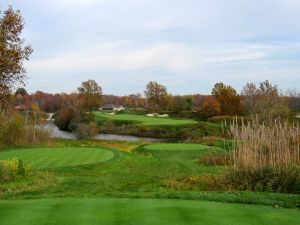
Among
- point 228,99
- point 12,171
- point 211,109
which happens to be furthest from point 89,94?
point 12,171

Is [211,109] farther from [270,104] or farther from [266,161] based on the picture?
[266,161]

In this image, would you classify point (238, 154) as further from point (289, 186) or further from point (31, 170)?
point (31, 170)

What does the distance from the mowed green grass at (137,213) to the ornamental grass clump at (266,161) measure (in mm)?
3403

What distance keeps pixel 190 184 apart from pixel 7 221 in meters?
7.15

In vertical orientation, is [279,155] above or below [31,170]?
above

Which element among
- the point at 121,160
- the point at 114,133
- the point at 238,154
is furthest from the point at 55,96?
the point at 238,154

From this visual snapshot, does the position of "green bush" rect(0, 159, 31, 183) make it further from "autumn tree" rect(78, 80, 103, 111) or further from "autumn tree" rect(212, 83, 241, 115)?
"autumn tree" rect(78, 80, 103, 111)

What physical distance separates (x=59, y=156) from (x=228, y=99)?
1981 inches

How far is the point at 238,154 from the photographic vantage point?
12.3 m

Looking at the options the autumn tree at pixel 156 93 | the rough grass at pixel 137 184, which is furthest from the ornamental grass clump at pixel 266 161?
the autumn tree at pixel 156 93

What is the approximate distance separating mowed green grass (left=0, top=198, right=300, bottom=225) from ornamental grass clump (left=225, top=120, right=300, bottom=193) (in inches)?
134

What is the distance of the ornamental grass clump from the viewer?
11.4 meters

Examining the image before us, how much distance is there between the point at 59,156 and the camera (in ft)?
69.1

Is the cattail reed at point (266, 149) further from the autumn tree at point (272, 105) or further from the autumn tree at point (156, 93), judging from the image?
the autumn tree at point (156, 93)
